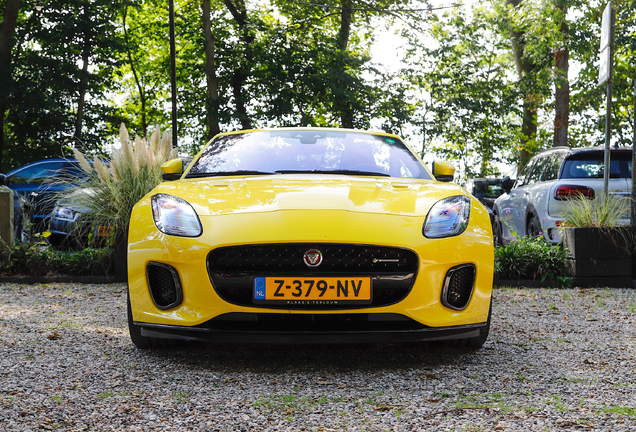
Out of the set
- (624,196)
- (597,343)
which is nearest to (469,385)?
(597,343)

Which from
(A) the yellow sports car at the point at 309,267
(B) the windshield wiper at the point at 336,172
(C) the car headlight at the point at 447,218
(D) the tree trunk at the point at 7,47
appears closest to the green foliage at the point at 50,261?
(B) the windshield wiper at the point at 336,172

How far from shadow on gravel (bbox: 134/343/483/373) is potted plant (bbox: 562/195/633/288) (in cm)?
339

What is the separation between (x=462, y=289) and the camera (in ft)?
10.9

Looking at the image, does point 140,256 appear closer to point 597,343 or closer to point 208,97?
point 597,343

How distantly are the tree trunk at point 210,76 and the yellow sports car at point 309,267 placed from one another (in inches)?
654

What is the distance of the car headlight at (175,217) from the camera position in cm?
327

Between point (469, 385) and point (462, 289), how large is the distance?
50 centimetres

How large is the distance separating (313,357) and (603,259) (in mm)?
4254

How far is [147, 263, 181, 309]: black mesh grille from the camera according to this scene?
127 inches

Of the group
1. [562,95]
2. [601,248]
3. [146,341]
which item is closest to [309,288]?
[146,341]

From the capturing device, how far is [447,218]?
3396mm

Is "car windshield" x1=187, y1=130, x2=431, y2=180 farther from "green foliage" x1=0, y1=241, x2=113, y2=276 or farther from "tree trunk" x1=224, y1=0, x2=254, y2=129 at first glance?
"tree trunk" x1=224, y1=0, x2=254, y2=129

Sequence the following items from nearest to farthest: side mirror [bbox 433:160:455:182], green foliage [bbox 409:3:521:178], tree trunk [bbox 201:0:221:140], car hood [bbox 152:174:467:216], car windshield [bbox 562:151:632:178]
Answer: car hood [bbox 152:174:467:216]
side mirror [bbox 433:160:455:182]
car windshield [bbox 562:151:632:178]
tree trunk [bbox 201:0:221:140]
green foliage [bbox 409:3:521:178]

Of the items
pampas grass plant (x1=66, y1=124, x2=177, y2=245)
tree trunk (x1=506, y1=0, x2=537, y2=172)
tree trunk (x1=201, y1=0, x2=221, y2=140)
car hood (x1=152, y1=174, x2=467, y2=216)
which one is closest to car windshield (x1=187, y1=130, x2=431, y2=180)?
car hood (x1=152, y1=174, x2=467, y2=216)
